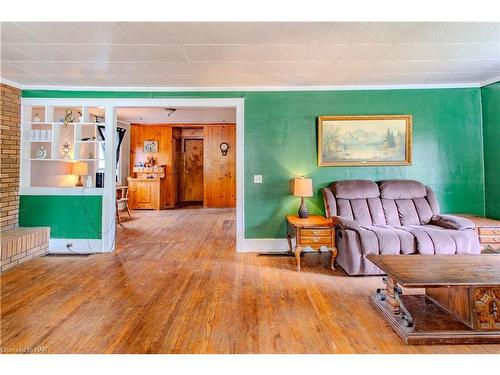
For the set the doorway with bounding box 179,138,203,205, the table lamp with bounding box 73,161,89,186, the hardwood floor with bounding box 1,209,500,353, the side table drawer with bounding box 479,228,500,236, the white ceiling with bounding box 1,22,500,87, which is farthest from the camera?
the doorway with bounding box 179,138,203,205

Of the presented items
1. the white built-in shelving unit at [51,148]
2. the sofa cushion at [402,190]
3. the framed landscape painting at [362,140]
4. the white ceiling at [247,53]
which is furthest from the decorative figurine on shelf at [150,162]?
the sofa cushion at [402,190]

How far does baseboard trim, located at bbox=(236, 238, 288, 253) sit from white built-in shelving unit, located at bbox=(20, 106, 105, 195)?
93.3 inches

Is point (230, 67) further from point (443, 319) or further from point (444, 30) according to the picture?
point (443, 319)

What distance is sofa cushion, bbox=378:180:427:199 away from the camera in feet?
13.1

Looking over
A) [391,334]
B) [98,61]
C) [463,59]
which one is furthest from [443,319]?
[98,61]

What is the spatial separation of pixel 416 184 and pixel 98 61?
4521 millimetres

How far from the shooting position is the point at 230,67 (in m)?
3.47

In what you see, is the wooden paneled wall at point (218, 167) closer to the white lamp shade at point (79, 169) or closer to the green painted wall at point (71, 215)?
the white lamp shade at point (79, 169)

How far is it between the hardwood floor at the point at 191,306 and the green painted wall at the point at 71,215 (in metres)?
0.47

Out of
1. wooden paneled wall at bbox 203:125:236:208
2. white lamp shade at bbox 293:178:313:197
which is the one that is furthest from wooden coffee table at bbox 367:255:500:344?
wooden paneled wall at bbox 203:125:236:208

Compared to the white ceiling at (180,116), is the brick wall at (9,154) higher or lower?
lower

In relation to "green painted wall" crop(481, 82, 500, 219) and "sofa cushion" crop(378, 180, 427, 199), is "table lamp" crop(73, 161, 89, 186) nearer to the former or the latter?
"sofa cushion" crop(378, 180, 427, 199)

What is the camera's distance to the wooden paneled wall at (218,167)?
9109mm

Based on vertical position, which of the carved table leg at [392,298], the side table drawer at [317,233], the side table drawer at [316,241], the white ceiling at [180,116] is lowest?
the carved table leg at [392,298]
